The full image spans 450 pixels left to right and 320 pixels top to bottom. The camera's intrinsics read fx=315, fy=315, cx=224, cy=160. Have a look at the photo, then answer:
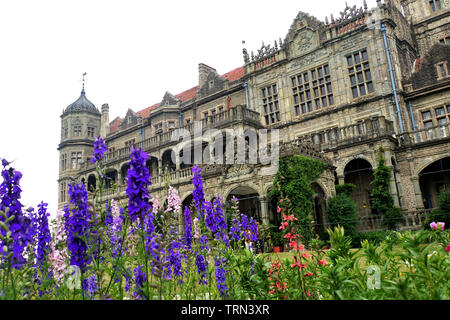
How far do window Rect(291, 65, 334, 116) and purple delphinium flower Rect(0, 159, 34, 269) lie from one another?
20.2 meters

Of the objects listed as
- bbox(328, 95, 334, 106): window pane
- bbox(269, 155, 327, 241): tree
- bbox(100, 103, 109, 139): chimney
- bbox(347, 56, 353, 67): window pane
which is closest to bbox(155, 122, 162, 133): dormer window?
bbox(100, 103, 109, 139): chimney

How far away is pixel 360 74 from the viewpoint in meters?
19.7

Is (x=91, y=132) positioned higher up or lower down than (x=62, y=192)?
higher up

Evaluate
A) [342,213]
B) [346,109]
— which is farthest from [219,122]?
[342,213]

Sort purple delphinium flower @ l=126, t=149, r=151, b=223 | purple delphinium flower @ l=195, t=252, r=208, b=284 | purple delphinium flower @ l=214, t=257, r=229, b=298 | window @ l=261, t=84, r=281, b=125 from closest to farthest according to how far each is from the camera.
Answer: purple delphinium flower @ l=126, t=149, r=151, b=223, purple delphinium flower @ l=214, t=257, r=229, b=298, purple delphinium flower @ l=195, t=252, r=208, b=284, window @ l=261, t=84, r=281, b=125

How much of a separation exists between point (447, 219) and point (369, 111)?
8.01 m

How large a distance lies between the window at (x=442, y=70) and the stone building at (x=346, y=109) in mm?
59

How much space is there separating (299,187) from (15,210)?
11597mm

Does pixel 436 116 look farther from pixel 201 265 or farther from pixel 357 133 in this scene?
pixel 201 265

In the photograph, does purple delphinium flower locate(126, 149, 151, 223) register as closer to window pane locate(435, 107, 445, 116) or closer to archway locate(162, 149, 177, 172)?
window pane locate(435, 107, 445, 116)

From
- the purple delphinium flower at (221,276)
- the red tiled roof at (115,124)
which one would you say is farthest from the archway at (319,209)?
the red tiled roof at (115,124)

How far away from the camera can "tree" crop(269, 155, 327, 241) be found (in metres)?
12.9
